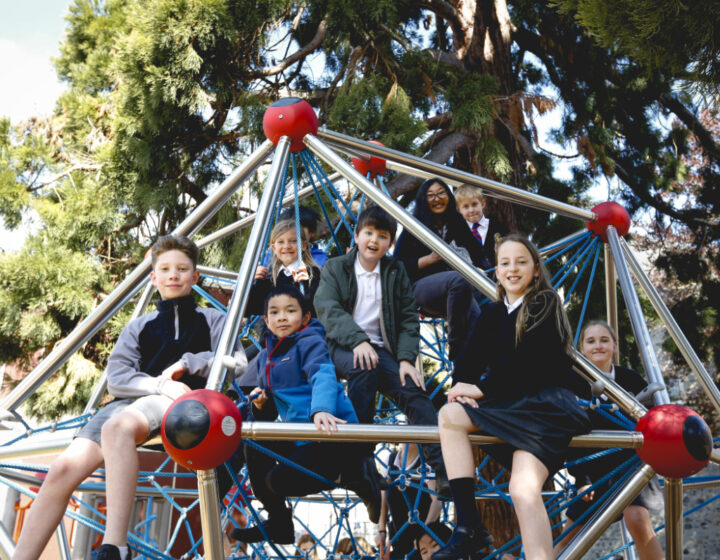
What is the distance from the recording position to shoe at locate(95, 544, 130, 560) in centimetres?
188

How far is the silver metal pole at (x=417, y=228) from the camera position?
2482mm

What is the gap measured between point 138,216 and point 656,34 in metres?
4.62

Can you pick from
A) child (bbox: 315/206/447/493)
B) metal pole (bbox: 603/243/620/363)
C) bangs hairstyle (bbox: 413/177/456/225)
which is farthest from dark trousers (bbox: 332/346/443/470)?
metal pole (bbox: 603/243/620/363)

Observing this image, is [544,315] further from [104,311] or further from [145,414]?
[104,311]

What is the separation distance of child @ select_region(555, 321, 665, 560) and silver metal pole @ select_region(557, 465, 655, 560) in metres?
0.42

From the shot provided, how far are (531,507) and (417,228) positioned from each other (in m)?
1.08

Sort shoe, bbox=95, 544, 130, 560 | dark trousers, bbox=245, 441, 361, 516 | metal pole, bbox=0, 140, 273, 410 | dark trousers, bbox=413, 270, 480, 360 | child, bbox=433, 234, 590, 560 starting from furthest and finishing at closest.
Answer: dark trousers, bbox=413, 270, 480, 360
metal pole, bbox=0, 140, 273, 410
dark trousers, bbox=245, 441, 361, 516
child, bbox=433, 234, 590, 560
shoe, bbox=95, 544, 130, 560

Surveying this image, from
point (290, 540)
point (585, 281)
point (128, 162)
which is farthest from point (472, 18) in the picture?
point (290, 540)

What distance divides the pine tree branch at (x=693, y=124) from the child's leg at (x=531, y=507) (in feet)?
17.6

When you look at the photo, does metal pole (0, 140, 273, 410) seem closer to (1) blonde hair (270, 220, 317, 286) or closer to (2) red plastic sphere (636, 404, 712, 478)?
(1) blonde hair (270, 220, 317, 286)

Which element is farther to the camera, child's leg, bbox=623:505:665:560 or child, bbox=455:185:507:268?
child, bbox=455:185:507:268

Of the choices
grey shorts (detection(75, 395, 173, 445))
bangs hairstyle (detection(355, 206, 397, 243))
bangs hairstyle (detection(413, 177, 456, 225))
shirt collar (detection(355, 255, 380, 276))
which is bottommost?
grey shorts (detection(75, 395, 173, 445))

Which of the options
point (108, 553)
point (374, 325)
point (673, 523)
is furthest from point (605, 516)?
point (108, 553)

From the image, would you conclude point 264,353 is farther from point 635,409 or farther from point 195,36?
point 195,36
